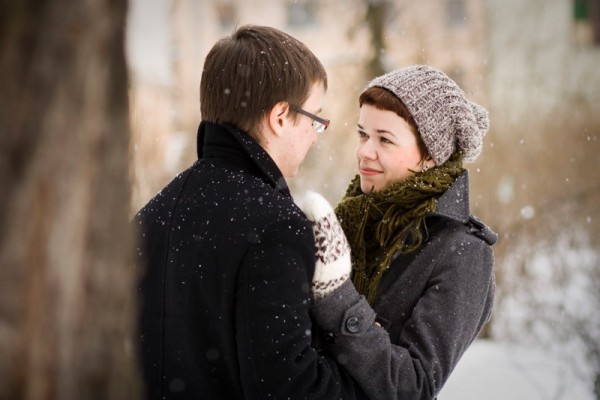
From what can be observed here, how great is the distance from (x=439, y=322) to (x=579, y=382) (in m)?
4.91

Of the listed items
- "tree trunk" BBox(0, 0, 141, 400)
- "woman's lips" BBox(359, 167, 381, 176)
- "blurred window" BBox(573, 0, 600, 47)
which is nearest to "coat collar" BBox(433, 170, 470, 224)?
"woman's lips" BBox(359, 167, 381, 176)

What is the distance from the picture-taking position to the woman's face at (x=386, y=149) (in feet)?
8.97

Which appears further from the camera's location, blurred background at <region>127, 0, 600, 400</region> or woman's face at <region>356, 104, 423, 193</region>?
blurred background at <region>127, 0, 600, 400</region>

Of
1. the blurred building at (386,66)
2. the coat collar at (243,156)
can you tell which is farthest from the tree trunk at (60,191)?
the blurred building at (386,66)

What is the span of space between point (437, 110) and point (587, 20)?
1457 cm

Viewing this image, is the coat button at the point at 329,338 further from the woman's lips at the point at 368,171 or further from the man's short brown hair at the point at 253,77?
the woman's lips at the point at 368,171

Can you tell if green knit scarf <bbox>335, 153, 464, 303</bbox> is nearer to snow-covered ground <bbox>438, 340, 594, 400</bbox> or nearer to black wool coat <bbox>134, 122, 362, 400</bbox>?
black wool coat <bbox>134, 122, 362, 400</bbox>

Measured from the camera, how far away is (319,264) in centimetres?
214

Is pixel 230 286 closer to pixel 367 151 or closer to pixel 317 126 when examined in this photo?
pixel 317 126

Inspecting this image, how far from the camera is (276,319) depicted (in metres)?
1.96

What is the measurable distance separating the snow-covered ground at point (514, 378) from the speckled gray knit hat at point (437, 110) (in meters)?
4.39

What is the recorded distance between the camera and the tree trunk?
126 cm

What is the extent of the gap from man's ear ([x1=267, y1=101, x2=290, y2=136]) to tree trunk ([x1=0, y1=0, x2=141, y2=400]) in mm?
894

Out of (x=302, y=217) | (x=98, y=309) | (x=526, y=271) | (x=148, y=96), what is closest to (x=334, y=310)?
(x=302, y=217)
